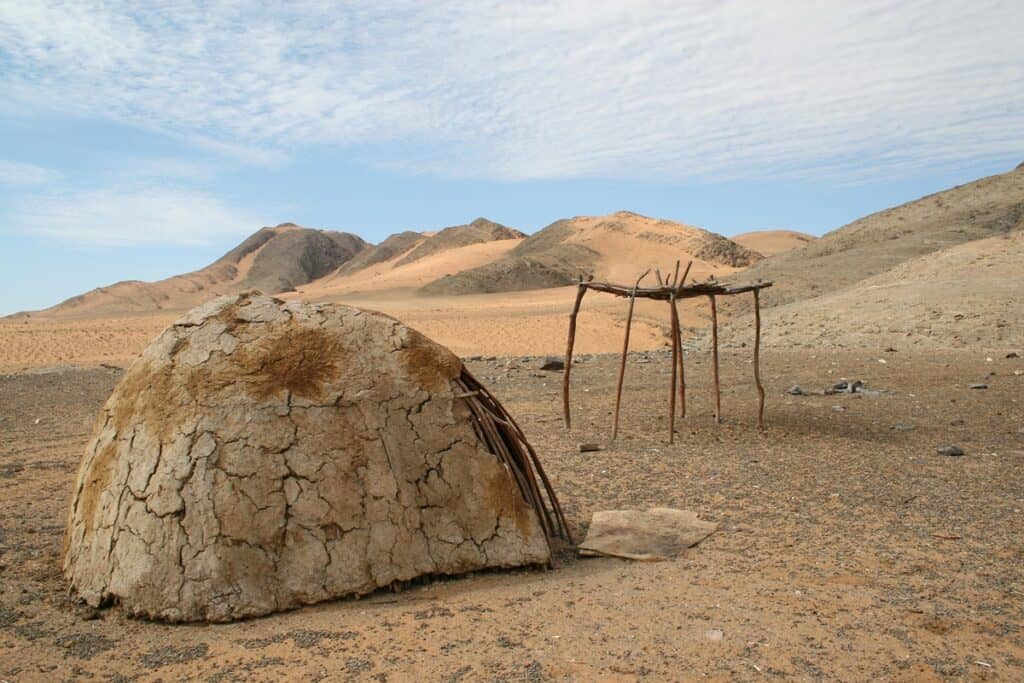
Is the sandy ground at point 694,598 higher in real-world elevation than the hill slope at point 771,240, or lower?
lower

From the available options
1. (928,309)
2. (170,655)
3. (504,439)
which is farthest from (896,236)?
(170,655)

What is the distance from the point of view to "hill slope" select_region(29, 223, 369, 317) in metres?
52.8

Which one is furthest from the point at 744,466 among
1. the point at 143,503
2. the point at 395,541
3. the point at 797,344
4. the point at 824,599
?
the point at 797,344

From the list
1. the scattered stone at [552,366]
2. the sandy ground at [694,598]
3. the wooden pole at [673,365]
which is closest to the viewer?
the sandy ground at [694,598]

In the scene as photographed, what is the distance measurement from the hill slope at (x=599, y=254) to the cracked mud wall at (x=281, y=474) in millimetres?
35347

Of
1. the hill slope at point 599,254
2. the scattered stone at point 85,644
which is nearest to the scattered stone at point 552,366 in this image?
the scattered stone at point 85,644

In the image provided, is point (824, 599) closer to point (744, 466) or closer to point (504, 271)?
point (744, 466)

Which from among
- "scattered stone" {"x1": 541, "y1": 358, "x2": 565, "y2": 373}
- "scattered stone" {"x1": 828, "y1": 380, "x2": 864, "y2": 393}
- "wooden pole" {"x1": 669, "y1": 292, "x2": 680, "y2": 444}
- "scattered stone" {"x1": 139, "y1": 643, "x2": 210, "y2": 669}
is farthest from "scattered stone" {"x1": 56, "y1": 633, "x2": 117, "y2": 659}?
"scattered stone" {"x1": 541, "y1": 358, "x2": 565, "y2": 373}

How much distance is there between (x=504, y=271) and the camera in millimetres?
41938

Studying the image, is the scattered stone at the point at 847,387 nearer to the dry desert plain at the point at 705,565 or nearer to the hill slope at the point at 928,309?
the dry desert plain at the point at 705,565

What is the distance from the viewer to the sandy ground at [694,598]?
11.7 feet

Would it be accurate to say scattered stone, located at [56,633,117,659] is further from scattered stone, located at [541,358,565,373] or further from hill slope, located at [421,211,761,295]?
hill slope, located at [421,211,761,295]

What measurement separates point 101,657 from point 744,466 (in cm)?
532

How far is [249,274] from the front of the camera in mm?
63656
